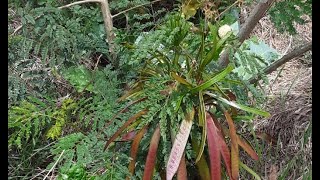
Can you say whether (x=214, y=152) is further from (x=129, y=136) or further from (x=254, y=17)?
(x=254, y=17)

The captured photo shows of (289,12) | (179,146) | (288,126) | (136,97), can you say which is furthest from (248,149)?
(288,126)

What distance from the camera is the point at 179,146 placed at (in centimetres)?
113

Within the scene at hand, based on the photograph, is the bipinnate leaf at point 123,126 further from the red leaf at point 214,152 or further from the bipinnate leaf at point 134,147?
the red leaf at point 214,152

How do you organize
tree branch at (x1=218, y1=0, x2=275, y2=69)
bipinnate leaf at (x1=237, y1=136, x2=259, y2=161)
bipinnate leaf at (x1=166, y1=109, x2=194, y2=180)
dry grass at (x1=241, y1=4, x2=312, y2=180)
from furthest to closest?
dry grass at (x1=241, y1=4, x2=312, y2=180) < tree branch at (x1=218, y1=0, x2=275, y2=69) < bipinnate leaf at (x1=237, y1=136, x2=259, y2=161) < bipinnate leaf at (x1=166, y1=109, x2=194, y2=180)

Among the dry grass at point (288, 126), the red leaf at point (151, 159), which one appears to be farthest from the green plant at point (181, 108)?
the dry grass at point (288, 126)

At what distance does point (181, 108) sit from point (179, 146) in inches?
3.8

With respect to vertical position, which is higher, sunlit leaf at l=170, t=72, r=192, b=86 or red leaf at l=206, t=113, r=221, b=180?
sunlit leaf at l=170, t=72, r=192, b=86

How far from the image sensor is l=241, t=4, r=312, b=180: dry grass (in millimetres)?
1615

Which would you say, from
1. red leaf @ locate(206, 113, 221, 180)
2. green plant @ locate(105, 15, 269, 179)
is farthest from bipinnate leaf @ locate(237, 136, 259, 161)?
red leaf @ locate(206, 113, 221, 180)

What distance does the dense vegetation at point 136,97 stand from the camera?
3.81 feet

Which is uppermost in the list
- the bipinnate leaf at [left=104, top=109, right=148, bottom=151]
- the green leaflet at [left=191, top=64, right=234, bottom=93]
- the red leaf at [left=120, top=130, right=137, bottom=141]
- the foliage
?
the foliage

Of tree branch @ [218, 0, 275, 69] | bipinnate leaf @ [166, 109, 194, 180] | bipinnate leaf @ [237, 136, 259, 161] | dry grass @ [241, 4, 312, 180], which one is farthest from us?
dry grass @ [241, 4, 312, 180]

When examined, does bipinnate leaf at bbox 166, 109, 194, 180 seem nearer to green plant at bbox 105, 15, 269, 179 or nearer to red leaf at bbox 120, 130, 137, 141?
green plant at bbox 105, 15, 269, 179

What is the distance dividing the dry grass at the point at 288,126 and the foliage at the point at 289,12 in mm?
335
